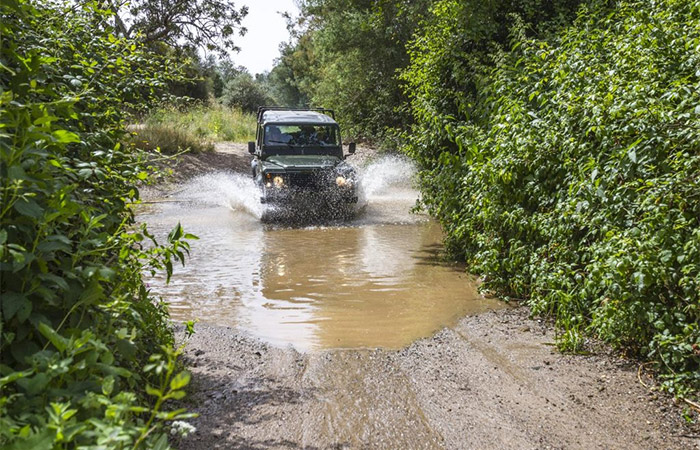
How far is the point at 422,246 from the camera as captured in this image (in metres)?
10.3

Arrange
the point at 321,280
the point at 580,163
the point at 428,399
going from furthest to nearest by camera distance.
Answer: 1. the point at 321,280
2. the point at 580,163
3. the point at 428,399

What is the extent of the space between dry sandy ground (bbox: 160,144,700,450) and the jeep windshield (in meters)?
7.53

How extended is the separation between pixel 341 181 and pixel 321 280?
14.1 ft

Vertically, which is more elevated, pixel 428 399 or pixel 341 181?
pixel 341 181

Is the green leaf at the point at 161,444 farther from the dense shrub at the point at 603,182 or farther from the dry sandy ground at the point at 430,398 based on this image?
the dense shrub at the point at 603,182

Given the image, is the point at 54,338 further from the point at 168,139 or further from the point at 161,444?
the point at 168,139

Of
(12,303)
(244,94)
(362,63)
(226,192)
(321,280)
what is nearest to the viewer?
(12,303)

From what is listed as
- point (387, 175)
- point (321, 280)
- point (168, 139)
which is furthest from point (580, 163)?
point (168, 139)

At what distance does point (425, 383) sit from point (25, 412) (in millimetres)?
3230

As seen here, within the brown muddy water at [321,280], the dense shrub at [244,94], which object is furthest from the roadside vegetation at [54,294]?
the dense shrub at [244,94]

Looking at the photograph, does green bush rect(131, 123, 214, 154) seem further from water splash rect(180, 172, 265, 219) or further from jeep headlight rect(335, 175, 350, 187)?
jeep headlight rect(335, 175, 350, 187)

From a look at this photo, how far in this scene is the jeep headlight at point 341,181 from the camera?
39.4 ft

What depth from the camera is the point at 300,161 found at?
40.3ft

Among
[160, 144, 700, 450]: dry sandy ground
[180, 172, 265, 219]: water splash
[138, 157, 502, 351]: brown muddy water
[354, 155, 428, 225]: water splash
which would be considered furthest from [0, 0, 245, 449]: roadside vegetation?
[180, 172, 265, 219]: water splash
